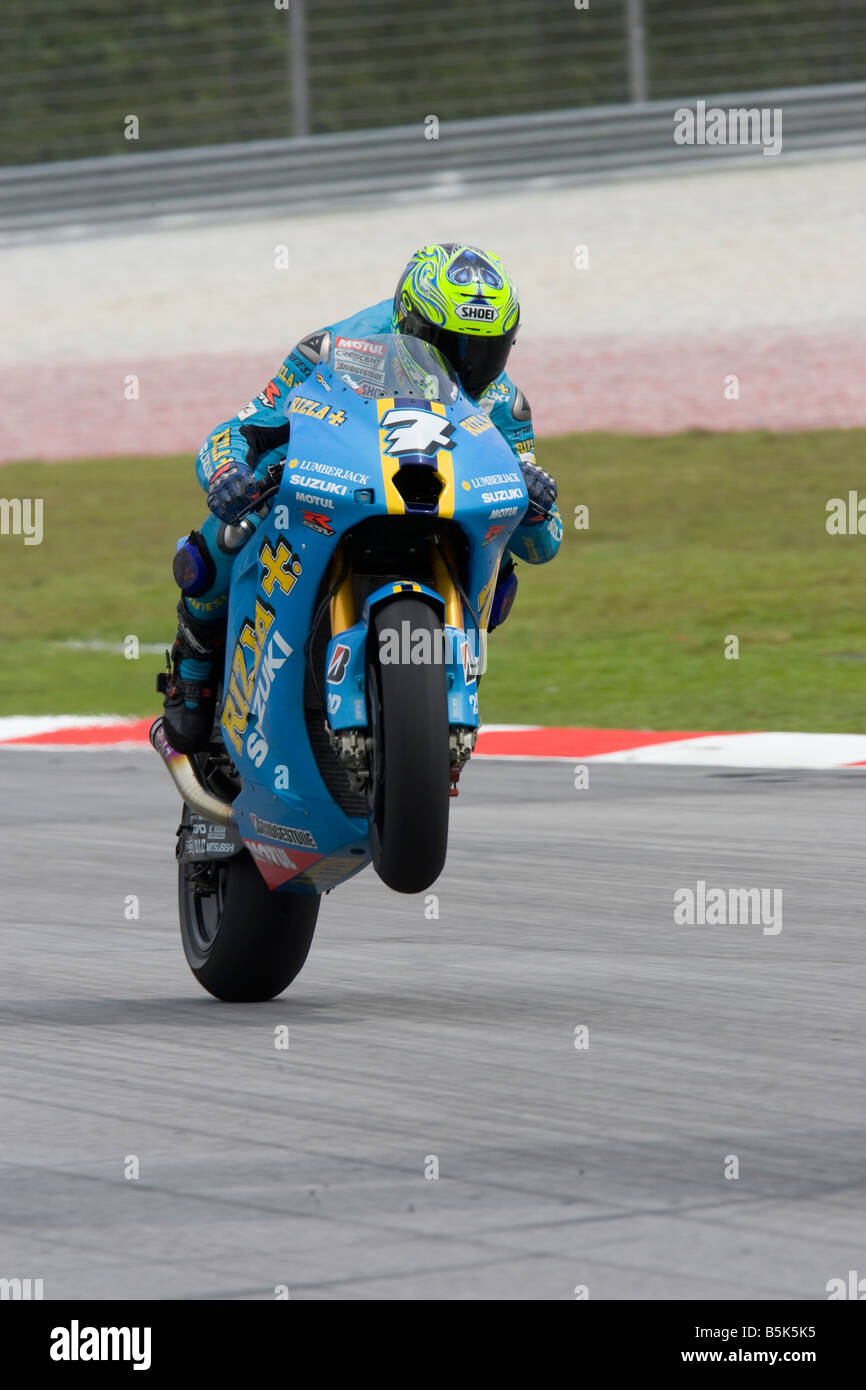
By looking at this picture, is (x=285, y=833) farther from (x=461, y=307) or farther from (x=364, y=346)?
(x=461, y=307)

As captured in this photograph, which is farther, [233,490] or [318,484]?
[233,490]

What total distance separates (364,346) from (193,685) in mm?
1066

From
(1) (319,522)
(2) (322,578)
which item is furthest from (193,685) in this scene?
(1) (319,522)

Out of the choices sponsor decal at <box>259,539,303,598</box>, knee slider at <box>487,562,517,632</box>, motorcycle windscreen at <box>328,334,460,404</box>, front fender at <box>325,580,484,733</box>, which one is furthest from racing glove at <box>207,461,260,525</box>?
knee slider at <box>487,562,517,632</box>

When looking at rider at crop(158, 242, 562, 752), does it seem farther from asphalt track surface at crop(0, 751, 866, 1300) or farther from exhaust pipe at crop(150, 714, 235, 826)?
asphalt track surface at crop(0, 751, 866, 1300)

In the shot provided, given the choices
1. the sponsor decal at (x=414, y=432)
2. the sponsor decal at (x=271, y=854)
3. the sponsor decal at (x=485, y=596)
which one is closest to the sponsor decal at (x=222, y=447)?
the sponsor decal at (x=414, y=432)

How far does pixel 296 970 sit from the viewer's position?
21.2ft

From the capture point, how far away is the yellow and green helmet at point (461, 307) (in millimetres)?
5945

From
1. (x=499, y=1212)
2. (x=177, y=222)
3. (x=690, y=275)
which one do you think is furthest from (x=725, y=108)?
(x=499, y=1212)

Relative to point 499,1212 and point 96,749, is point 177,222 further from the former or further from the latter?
point 499,1212

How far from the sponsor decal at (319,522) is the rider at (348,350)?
0.26m

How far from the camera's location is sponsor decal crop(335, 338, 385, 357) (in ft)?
19.5

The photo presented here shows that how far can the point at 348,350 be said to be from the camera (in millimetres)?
5961

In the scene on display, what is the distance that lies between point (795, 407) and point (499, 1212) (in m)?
18.1
